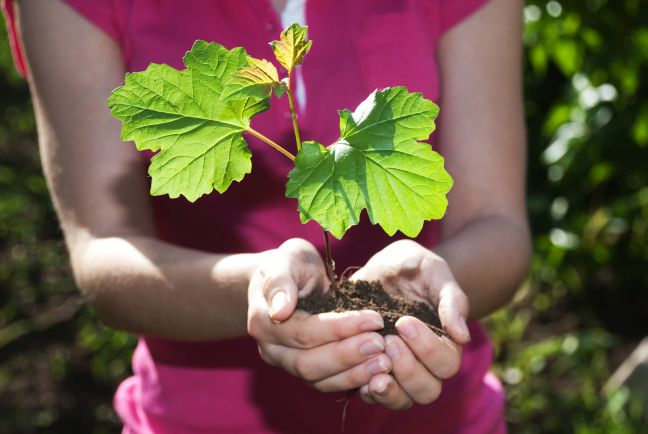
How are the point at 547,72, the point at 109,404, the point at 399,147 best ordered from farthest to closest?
the point at 547,72, the point at 109,404, the point at 399,147

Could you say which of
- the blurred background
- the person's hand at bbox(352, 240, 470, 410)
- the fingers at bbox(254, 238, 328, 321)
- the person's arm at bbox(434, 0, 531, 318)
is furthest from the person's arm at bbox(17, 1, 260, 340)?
the blurred background

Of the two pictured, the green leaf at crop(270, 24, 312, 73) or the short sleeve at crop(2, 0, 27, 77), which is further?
the short sleeve at crop(2, 0, 27, 77)

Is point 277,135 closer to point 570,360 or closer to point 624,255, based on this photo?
point 570,360

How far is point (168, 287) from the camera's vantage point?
1554 millimetres

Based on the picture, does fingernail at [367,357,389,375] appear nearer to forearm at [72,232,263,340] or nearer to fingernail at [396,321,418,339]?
fingernail at [396,321,418,339]

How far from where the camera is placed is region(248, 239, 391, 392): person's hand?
1241 mm

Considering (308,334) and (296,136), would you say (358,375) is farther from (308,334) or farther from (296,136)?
(296,136)

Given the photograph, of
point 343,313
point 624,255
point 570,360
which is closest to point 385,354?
point 343,313

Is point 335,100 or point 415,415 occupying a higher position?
point 335,100

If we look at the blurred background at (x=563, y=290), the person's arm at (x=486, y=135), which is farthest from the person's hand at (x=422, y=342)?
the blurred background at (x=563, y=290)

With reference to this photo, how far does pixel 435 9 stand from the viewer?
1787 mm

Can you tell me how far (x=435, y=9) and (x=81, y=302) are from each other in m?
2.31

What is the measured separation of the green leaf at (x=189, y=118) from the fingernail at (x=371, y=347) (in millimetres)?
274

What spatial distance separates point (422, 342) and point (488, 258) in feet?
1.37
